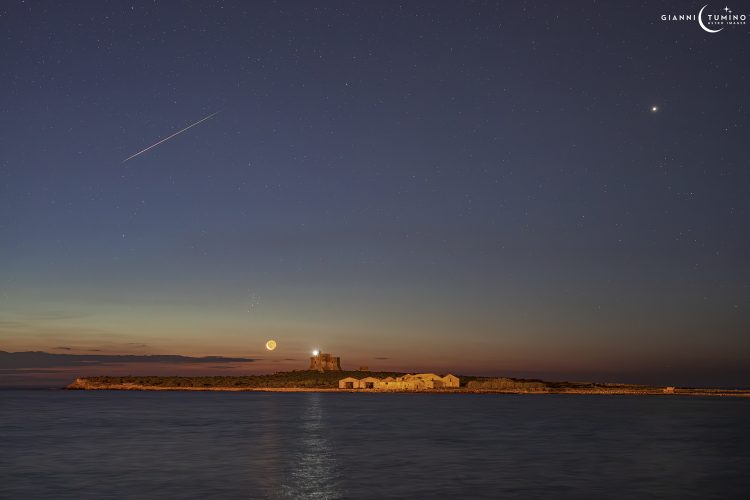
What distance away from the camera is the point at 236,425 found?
275 ft

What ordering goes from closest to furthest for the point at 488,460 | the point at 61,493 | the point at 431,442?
the point at 61,493 → the point at 488,460 → the point at 431,442

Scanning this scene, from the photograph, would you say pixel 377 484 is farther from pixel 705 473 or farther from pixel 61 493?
pixel 705 473

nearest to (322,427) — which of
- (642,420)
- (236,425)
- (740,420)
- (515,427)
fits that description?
(236,425)

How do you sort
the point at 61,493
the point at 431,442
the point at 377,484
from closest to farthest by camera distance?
the point at 61,493 < the point at 377,484 < the point at 431,442

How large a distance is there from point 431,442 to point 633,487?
25.4m

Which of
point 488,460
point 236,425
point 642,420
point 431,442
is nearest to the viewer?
point 488,460

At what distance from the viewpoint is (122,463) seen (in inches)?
1848

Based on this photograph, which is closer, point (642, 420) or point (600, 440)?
point (600, 440)

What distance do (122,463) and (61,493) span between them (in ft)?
36.0

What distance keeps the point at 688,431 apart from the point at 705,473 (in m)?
36.5

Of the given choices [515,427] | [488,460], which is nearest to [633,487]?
[488,460]

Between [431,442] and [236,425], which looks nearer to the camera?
[431,442]

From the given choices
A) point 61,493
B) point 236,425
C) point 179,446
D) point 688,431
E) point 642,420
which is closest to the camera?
point 61,493

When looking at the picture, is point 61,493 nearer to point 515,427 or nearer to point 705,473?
point 705,473
